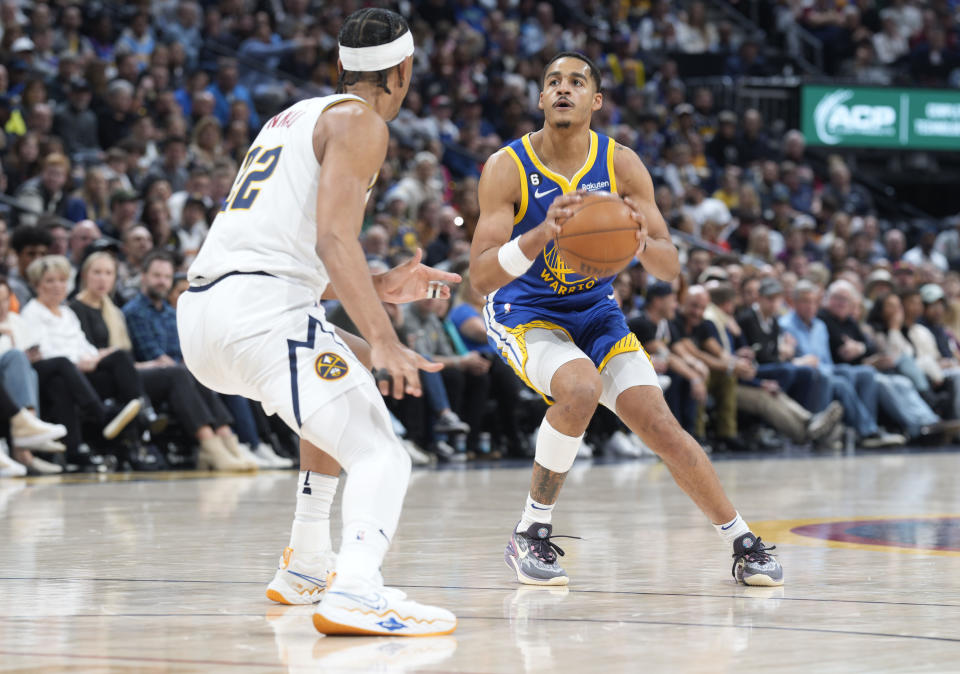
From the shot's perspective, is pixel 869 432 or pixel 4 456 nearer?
pixel 4 456

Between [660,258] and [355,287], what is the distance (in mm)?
1740

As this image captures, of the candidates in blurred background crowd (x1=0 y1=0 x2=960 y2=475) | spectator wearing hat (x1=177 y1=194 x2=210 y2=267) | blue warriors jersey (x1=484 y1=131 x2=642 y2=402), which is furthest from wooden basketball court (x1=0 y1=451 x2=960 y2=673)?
spectator wearing hat (x1=177 y1=194 x2=210 y2=267)

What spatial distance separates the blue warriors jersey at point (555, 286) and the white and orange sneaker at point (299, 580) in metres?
1.29

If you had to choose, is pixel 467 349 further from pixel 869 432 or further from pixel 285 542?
pixel 285 542

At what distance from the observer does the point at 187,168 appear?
1334 centimetres

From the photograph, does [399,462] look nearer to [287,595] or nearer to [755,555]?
[287,595]

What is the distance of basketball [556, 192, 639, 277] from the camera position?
15.5 feet

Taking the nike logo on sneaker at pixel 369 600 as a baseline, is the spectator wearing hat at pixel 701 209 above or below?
below

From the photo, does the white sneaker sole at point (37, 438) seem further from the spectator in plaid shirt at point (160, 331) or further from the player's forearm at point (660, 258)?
the player's forearm at point (660, 258)

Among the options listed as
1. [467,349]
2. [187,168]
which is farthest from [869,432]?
[187,168]

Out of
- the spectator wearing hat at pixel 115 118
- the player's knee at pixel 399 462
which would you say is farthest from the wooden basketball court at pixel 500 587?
the spectator wearing hat at pixel 115 118

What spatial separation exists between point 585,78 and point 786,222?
14.5 m

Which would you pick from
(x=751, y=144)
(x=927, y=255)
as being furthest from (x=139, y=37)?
(x=927, y=255)

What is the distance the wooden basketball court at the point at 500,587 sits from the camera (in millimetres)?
3430
